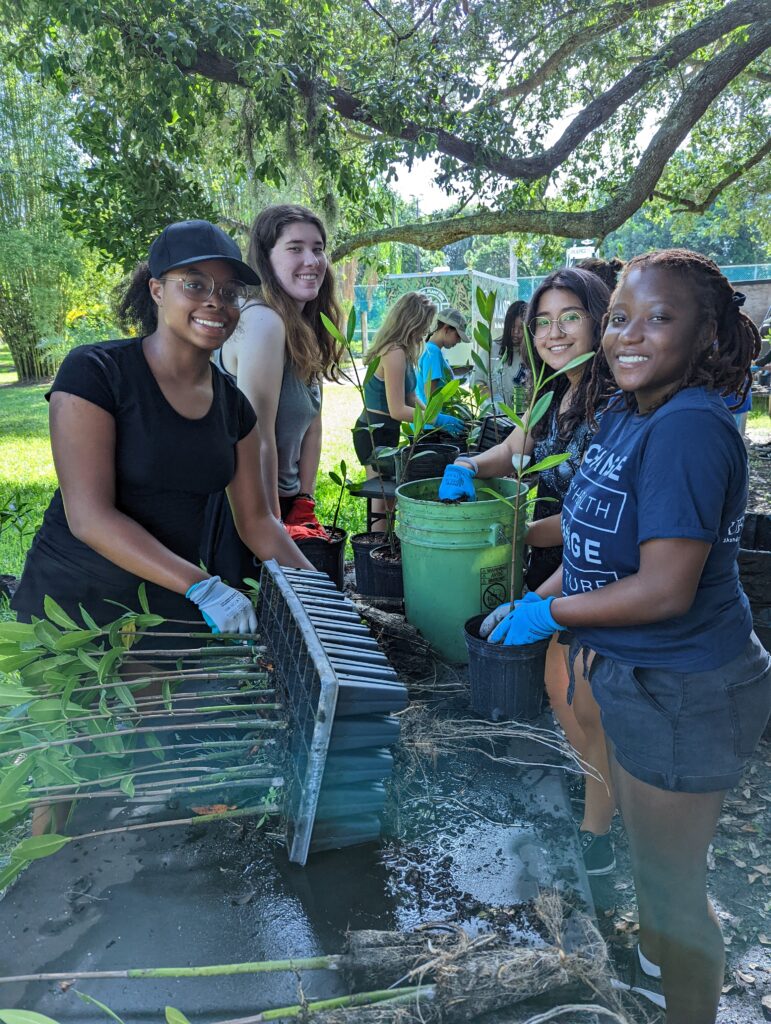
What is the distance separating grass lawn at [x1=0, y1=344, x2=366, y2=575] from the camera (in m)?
5.82

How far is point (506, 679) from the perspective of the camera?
234 cm

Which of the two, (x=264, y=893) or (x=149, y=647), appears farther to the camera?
(x=149, y=647)

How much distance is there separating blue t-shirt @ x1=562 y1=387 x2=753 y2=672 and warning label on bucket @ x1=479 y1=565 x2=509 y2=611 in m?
1.11

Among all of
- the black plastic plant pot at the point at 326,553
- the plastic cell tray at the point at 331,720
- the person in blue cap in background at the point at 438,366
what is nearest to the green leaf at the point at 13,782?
the plastic cell tray at the point at 331,720

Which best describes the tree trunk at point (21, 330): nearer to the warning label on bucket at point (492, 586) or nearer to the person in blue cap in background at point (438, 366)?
the person in blue cap in background at point (438, 366)

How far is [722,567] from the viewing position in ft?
4.80

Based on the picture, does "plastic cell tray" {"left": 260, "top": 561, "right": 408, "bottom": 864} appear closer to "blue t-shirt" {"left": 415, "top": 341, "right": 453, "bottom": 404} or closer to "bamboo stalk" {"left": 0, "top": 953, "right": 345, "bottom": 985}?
"bamboo stalk" {"left": 0, "top": 953, "right": 345, "bottom": 985}

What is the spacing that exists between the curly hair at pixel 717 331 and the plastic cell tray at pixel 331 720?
83 centimetres

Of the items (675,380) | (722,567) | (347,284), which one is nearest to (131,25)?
(675,380)

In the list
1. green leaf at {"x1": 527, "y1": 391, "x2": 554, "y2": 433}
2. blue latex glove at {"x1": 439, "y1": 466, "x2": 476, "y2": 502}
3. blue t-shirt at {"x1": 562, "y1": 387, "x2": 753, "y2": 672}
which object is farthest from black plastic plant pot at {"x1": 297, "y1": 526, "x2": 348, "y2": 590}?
blue t-shirt at {"x1": 562, "y1": 387, "x2": 753, "y2": 672}

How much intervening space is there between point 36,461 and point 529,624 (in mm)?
9011

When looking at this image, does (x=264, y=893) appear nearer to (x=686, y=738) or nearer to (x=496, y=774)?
(x=496, y=774)

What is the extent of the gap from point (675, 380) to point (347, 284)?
24.6 meters

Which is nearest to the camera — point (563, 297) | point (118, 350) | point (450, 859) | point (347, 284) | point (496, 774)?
point (450, 859)
